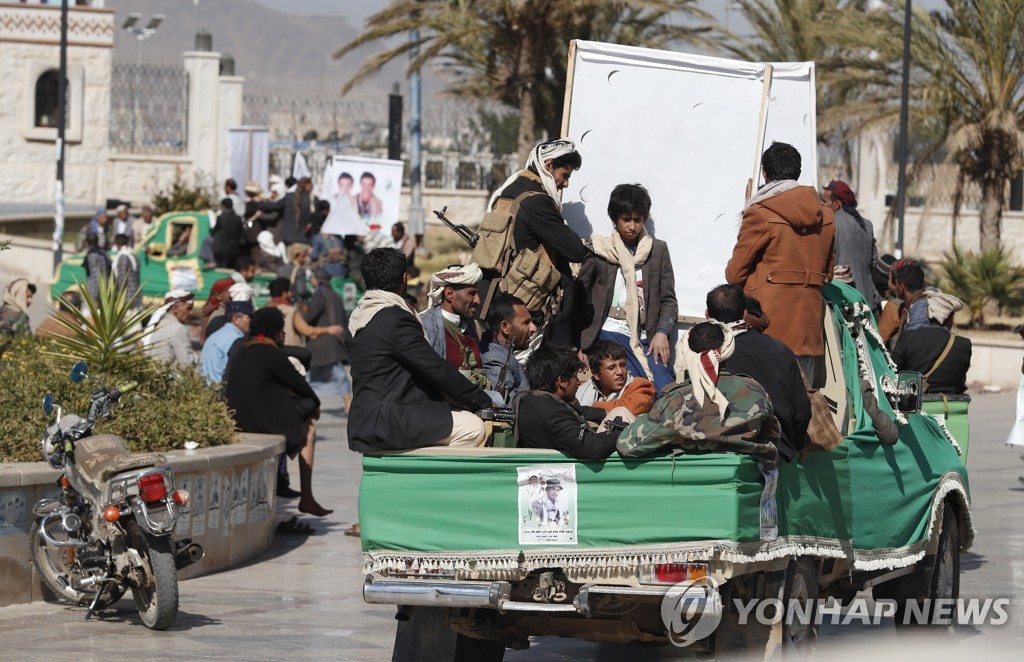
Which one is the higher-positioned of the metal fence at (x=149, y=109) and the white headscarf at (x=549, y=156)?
the metal fence at (x=149, y=109)

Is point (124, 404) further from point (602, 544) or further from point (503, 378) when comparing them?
point (602, 544)

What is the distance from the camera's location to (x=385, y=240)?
28.6 m

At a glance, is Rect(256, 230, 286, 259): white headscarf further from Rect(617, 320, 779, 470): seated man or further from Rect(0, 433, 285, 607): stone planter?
Rect(617, 320, 779, 470): seated man

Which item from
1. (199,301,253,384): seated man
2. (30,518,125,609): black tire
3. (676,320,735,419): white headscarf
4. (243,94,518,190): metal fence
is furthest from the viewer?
(243,94,518,190): metal fence

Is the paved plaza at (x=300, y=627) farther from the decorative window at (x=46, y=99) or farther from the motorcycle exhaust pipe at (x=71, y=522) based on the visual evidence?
the decorative window at (x=46, y=99)

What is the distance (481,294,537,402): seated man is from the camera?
29.3 feet

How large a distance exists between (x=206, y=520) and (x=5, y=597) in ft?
5.00

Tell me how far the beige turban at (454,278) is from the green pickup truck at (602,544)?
1.57 metres

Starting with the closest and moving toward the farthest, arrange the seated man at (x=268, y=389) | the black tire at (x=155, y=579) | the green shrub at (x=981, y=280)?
the black tire at (x=155, y=579) → the seated man at (x=268, y=389) → the green shrub at (x=981, y=280)

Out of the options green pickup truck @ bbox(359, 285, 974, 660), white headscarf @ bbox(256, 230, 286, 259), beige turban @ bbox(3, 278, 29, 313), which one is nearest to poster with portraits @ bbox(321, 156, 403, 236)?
white headscarf @ bbox(256, 230, 286, 259)

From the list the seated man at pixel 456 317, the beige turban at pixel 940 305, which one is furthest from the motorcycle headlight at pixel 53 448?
the beige turban at pixel 940 305

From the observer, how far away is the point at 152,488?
9375mm

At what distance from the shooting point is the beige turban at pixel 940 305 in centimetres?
1289

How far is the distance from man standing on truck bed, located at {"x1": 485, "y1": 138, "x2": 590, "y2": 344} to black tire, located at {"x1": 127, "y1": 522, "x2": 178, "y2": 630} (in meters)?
2.22
